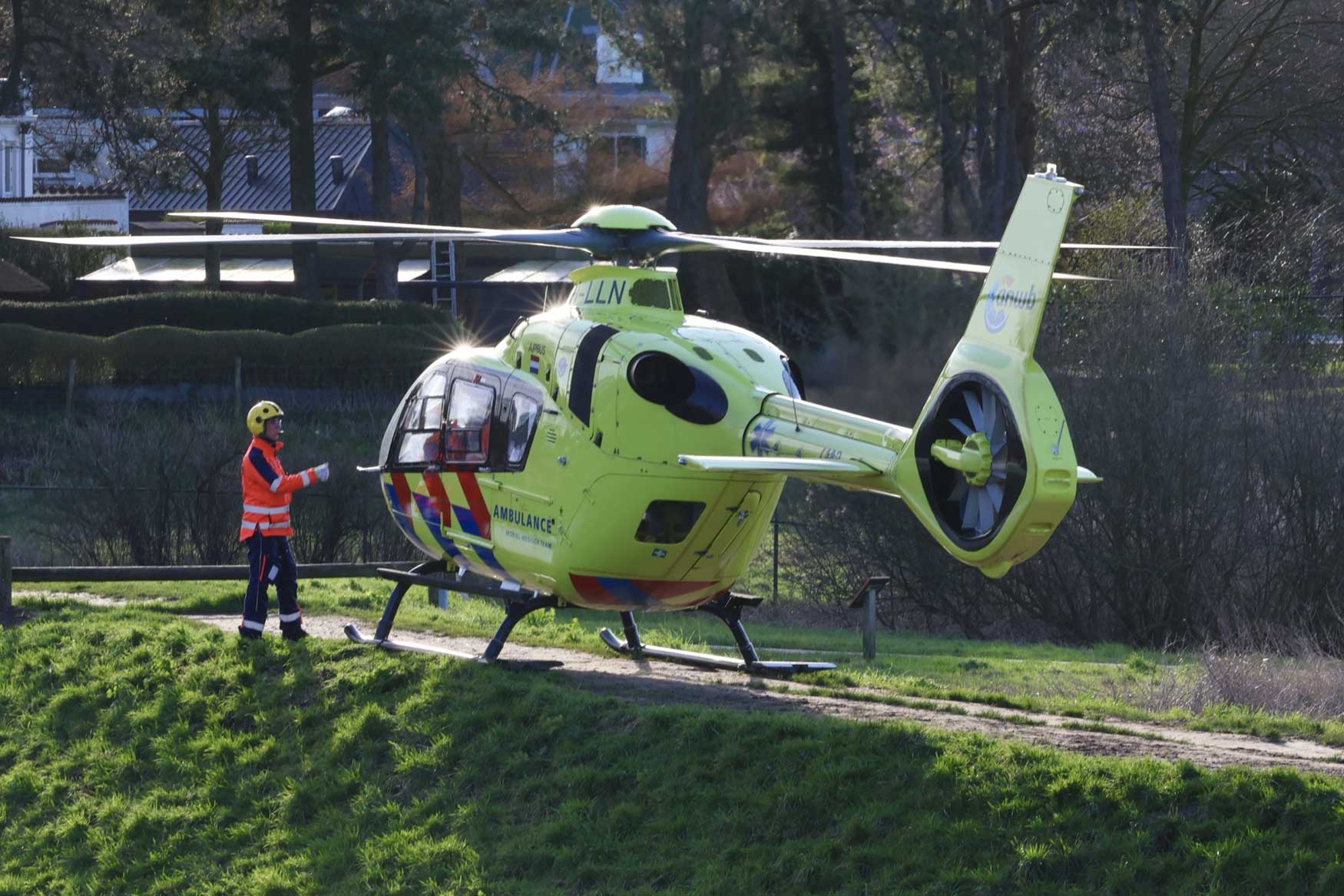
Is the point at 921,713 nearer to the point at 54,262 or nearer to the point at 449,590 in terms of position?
the point at 449,590

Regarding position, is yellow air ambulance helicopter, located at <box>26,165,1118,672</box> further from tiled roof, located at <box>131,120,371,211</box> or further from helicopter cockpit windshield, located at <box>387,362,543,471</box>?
tiled roof, located at <box>131,120,371,211</box>

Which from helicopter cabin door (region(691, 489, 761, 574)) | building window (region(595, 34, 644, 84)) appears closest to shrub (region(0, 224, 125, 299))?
building window (region(595, 34, 644, 84))

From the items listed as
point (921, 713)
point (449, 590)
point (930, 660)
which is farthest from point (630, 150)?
point (921, 713)

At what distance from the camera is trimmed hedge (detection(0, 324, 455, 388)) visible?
3853cm

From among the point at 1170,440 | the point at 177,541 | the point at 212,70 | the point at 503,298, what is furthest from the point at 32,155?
the point at 1170,440

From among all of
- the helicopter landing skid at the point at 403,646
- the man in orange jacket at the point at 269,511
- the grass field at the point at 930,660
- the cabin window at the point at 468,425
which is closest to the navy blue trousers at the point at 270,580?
the man in orange jacket at the point at 269,511

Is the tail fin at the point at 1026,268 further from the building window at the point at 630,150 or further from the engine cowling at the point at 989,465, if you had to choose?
the building window at the point at 630,150

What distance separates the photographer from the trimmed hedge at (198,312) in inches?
1695

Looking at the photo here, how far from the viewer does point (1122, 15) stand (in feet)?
125

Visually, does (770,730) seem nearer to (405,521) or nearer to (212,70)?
(405,521)

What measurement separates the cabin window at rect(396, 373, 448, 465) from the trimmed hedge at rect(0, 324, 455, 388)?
876 inches

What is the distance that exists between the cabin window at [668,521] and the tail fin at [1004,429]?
2.66 metres

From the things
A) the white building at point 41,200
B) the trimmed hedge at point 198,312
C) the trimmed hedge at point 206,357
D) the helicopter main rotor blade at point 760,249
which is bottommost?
the trimmed hedge at point 206,357

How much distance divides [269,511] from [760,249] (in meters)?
6.28
